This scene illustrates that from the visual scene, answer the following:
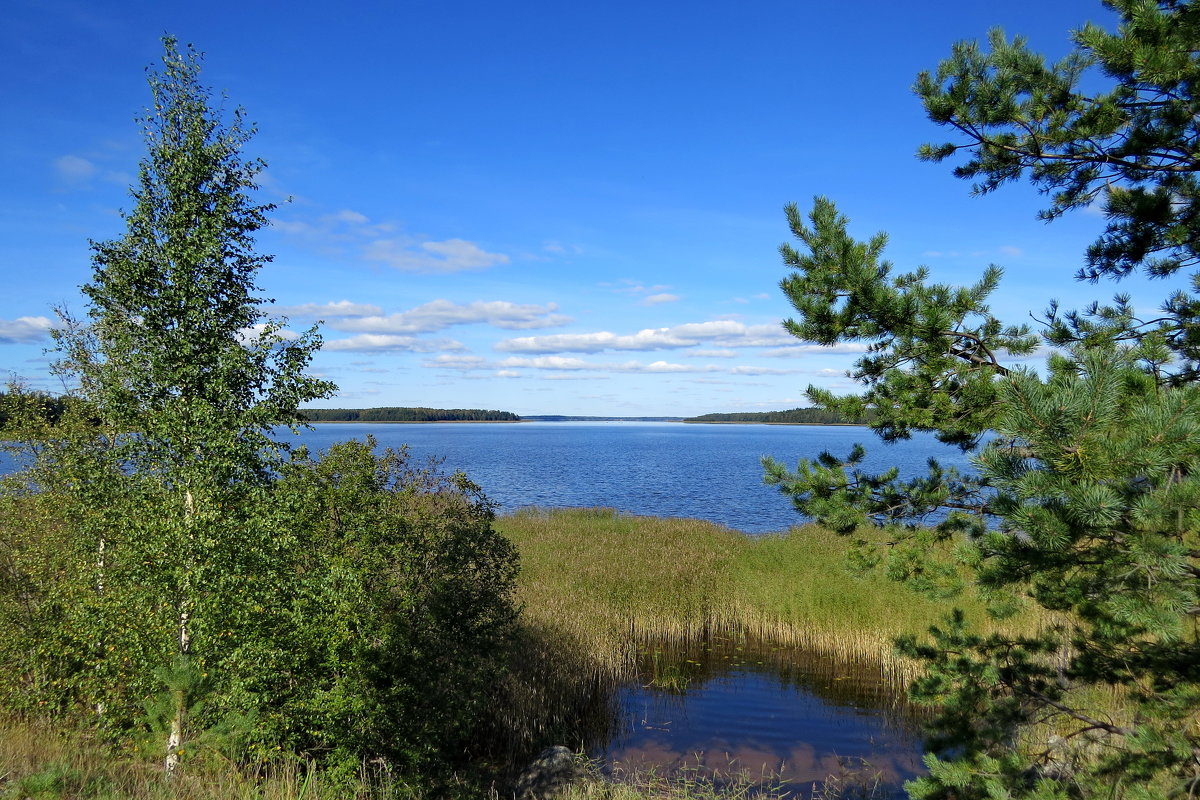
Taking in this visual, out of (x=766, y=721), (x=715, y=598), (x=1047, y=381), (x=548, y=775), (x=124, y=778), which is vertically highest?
(x=1047, y=381)

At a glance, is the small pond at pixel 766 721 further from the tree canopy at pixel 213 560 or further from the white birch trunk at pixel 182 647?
the white birch trunk at pixel 182 647

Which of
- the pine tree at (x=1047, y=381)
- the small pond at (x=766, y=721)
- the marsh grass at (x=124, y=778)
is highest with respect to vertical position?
the pine tree at (x=1047, y=381)

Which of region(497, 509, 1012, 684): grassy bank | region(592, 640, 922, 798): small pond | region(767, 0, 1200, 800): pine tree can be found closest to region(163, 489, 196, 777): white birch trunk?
region(592, 640, 922, 798): small pond

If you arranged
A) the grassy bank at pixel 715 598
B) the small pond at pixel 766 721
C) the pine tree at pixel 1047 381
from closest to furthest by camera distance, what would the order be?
1. the pine tree at pixel 1047 381
2. the small pond at pixel 766 721
3. the grassy bank at pixel 715 598

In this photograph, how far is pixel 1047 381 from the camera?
438 cm

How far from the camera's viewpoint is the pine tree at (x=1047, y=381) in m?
4.65

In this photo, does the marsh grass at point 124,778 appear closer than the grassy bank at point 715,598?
Yes

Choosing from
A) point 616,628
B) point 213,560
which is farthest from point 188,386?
point 616,628

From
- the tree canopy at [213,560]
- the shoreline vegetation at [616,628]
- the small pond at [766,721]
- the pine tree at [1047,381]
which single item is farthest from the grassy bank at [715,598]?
the pine tree at [1047,381]

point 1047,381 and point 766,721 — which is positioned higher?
point 1047,381

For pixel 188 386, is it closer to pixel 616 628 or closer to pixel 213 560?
pixel 213 560

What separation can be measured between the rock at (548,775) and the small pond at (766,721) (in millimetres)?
835

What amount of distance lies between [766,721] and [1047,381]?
11452mm

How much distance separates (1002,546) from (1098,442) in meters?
1.32
